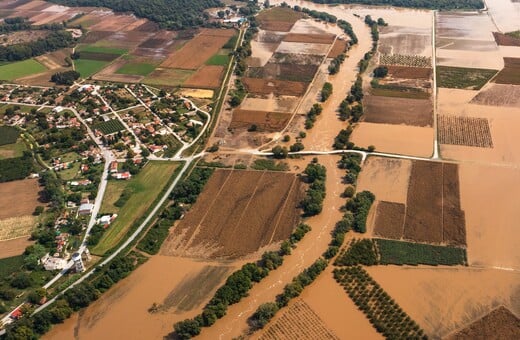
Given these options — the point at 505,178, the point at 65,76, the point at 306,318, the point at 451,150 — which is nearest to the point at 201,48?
the point at 65,76

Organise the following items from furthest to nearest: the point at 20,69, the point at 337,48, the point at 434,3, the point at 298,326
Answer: the point at 434,3 < the point at 337,48 < the point at 20,69 < the point at 298,326

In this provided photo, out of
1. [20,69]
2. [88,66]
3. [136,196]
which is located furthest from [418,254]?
[20,69]

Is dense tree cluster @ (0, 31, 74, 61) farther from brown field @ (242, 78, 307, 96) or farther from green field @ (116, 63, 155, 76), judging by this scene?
brown field @ (242, 78, 307, 96)

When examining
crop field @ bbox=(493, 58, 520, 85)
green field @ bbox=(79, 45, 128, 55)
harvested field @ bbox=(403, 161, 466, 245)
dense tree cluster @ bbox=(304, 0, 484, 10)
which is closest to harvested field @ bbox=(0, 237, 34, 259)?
harvested field @ bbox=(403, 161, 466, 245)

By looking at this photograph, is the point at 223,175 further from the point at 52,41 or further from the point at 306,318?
the point at 52,41

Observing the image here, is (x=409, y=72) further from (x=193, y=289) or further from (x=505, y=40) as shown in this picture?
(x=193, y=289)

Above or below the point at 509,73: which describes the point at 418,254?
below

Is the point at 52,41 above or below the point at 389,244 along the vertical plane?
above
